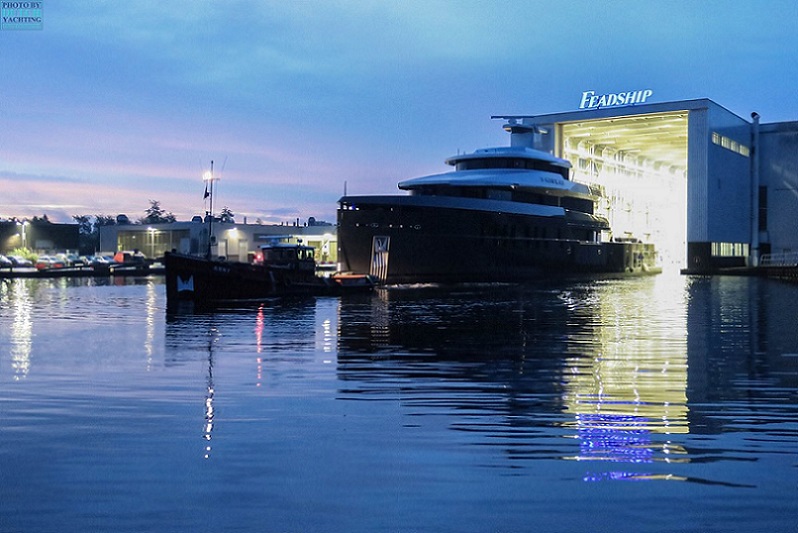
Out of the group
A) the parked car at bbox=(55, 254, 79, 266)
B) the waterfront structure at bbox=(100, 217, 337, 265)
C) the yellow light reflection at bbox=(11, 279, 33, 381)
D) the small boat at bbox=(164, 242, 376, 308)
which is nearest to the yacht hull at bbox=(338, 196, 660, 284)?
the small boat at bbox=(164, 242, 376, 308)

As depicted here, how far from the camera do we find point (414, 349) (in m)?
16.6

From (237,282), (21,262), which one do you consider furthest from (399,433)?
(21,262)

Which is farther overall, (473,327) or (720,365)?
(473,327)

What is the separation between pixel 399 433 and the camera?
8359mm

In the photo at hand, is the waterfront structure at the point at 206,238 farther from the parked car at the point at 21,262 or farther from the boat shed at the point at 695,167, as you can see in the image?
the boat shed at the point at 695,167

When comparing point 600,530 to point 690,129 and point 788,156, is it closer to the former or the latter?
point 690,129

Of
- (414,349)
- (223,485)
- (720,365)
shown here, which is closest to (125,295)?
(414,349)

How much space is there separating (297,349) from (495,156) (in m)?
42.2

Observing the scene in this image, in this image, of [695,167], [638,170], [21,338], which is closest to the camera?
[21,338]

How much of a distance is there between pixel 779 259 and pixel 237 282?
51.0 metres

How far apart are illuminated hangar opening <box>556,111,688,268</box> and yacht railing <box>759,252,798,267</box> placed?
11653mm

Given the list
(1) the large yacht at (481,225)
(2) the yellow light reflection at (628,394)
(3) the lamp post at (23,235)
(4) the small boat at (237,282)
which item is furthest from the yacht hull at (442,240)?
(3) the lamp post at (23,235)

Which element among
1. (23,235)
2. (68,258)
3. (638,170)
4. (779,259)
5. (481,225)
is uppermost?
(638,170)

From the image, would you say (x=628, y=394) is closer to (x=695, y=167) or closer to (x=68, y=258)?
(x=695, y=167)
